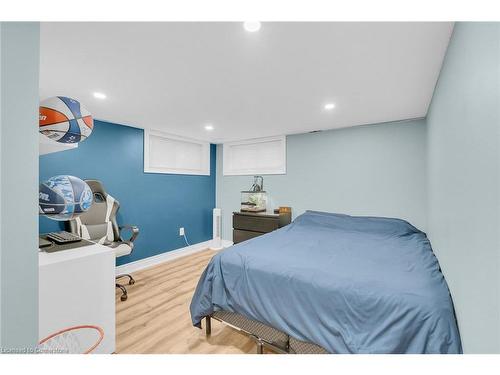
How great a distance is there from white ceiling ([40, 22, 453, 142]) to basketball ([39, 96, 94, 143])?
0.43 meters

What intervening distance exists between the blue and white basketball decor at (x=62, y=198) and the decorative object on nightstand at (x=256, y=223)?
2611 millimetres

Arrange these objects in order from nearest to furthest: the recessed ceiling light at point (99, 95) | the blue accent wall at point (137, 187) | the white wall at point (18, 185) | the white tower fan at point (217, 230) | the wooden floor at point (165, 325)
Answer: the white wall at point (18, 185) → the wooden floor at point (165, 325) → the recessed ceiling light at point (99, 95) → the blue accent wall at point (137, 187) → the white tower fan at point (217, 230)

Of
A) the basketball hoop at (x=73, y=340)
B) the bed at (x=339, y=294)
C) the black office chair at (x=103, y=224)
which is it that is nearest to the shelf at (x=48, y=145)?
the basketball hoop at (x=73, y=340)

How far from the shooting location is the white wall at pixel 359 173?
2.79m

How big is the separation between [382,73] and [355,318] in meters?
1.69

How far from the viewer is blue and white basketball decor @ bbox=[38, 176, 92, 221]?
1044 millimetres

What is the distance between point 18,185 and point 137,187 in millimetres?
2810

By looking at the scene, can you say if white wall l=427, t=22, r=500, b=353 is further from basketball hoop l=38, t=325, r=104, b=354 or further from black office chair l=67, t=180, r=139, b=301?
black office chair l=67, t=180, r=139, b=301

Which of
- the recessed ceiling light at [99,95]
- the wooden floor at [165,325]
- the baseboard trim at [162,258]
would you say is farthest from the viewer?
the baseboard trim at [162,258]

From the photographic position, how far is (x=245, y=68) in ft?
5.24

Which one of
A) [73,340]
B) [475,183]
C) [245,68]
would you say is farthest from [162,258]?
[475,183]

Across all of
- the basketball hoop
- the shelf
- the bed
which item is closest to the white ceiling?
the shelf

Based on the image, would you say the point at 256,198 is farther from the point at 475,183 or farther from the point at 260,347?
the point at 475,183

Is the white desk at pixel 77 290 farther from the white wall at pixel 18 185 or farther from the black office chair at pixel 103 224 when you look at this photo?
the black office chair at pixel 103 224
